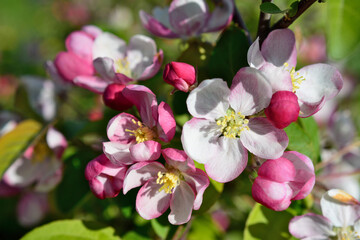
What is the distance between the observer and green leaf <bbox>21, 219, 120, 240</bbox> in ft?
3.45

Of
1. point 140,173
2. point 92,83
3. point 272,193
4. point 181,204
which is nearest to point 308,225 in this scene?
point 272,193

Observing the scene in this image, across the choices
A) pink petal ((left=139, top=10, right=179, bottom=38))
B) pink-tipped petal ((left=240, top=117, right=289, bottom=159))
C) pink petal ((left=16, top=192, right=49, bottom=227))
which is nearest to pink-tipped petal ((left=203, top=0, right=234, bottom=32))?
pink petal ((left=139, top=10, right=179, bottom=38))

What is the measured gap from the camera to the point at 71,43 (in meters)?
1.14

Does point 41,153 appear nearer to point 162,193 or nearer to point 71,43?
point 71,43

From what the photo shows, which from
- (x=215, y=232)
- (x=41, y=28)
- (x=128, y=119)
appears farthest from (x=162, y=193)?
(x=41, y=28)

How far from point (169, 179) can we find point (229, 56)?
355 mm

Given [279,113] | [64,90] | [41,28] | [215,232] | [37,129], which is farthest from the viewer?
[41,28]

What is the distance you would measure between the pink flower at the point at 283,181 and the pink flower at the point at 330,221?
151 millimetres

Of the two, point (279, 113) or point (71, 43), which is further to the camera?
point (71, 43)

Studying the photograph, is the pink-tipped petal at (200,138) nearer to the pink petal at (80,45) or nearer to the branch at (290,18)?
the branch at (290,18)

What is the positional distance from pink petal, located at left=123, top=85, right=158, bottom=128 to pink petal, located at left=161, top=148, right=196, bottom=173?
104 mm

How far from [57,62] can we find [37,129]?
1.00ft

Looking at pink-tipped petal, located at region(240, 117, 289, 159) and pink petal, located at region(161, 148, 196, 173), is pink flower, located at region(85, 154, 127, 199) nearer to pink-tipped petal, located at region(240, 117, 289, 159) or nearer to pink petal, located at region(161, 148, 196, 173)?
pink petal, located at region(161, 148, 196, 173)

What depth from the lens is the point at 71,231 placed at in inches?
42.2
